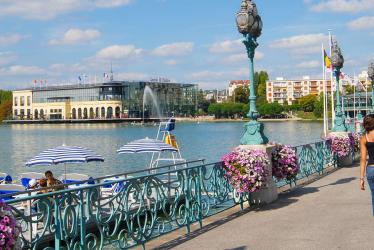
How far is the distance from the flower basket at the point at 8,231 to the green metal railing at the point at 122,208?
0.72 meters

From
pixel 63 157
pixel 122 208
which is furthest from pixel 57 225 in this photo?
pixel 63 157

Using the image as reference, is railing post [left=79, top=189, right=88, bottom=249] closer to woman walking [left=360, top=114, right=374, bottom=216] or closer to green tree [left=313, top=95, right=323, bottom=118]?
woman walking [left=360, top=114, right=374, bottom=216]

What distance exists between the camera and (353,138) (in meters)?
23.7

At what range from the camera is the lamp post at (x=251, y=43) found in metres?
12.9

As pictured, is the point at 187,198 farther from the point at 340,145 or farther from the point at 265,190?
the point at 340,145

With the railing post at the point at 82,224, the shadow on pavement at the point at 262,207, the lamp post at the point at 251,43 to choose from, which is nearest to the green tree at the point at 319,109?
the shadow on pavement at the point at 262,207

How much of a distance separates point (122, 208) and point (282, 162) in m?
6.16

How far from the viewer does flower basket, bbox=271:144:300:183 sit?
44.5ft

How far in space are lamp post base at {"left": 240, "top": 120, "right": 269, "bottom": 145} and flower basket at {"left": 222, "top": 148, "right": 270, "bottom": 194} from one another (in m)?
0.93

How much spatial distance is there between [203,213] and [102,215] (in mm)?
3585

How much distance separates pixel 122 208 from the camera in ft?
27.5

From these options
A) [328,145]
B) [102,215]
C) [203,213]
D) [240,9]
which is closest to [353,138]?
[328,145]

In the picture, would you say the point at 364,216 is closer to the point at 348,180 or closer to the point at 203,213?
the point at 203,213

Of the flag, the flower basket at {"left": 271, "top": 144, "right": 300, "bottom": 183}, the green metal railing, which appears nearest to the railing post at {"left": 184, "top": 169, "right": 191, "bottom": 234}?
the green metal railing
